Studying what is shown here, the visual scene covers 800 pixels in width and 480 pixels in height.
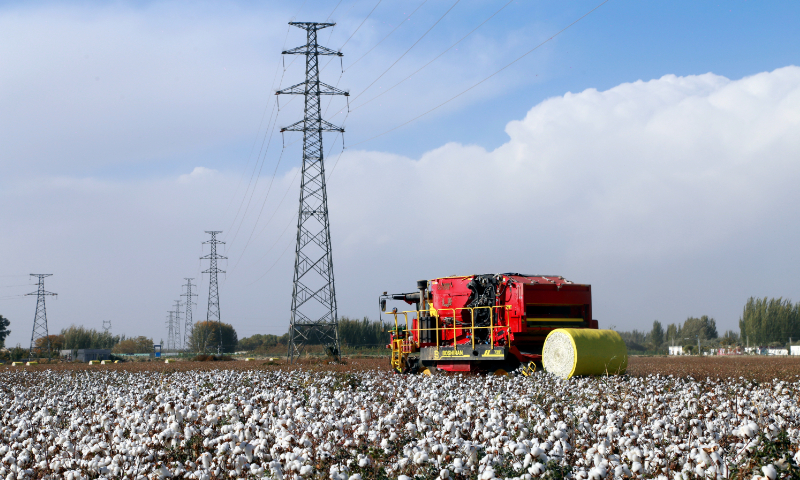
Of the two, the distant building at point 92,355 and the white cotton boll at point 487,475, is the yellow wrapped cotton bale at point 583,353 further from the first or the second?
the distant building at point 92,355

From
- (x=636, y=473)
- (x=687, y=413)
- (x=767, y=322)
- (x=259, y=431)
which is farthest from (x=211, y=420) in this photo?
(x=767, y=322)

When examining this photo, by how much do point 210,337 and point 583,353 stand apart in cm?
8509

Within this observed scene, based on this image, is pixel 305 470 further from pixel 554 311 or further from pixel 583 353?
pixel 554 311

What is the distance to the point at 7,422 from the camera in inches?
447

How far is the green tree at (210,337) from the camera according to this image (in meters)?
88.8

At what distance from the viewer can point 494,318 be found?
18.7m

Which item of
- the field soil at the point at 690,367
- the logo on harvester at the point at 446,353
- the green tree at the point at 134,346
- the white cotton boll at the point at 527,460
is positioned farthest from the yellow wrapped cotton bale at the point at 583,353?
the green tree at the point at 134,346

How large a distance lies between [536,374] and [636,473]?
9802mm

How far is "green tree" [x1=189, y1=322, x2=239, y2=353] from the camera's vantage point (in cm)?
8885

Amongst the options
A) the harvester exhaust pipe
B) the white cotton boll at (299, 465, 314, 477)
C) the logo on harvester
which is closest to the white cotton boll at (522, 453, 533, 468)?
the white cotton boll at (299, 465, 314, 477)

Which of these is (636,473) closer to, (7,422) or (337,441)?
(337,441)

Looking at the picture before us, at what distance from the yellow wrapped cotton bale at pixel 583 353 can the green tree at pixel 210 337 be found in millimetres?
73107

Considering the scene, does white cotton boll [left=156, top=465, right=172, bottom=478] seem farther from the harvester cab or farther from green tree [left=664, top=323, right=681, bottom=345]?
green tree [left=664, top=323, right=681, bottom=345]

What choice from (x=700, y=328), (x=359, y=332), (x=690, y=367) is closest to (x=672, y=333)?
(x=700, y=328)
